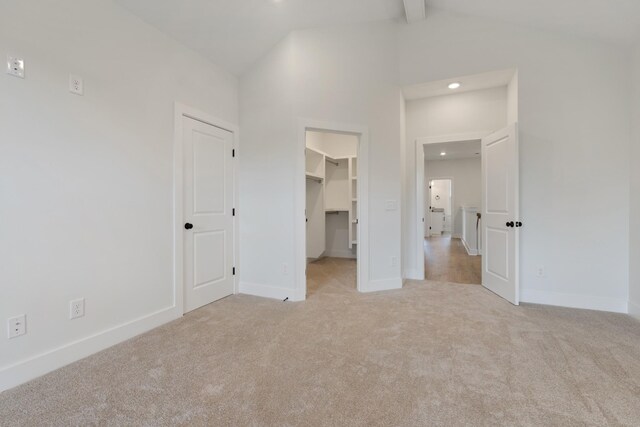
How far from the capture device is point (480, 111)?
12.7ft

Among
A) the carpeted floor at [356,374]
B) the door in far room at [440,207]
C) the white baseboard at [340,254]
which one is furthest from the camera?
the door in far room at [440,207]

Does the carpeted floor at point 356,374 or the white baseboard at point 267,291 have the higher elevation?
the white baseboard at point 267,291

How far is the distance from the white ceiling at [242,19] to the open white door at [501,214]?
6.73 feet

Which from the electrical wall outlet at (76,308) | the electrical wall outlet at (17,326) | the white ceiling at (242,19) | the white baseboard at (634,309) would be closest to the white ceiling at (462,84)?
the white ceiling at (242,19)

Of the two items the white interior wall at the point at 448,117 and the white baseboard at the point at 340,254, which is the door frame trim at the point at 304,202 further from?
the white baseboard at the point at 340,254

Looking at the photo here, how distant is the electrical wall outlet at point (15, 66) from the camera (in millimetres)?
1671

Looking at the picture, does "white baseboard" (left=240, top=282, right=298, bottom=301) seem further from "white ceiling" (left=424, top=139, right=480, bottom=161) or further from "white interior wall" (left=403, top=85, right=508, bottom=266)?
"white ceiling" (left=424, top=139, right=480, bottom=161)

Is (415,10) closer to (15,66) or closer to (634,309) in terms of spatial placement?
(15,66)

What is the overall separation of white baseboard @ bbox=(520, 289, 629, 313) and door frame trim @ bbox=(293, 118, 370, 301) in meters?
1.80

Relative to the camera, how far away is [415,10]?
3.38 m

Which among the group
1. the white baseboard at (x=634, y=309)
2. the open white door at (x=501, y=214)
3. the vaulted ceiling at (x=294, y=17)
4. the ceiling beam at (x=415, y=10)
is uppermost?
the ceiling beam at (x=415, y=10)

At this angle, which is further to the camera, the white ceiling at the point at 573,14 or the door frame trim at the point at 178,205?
the door frame trim at the point at 178,205

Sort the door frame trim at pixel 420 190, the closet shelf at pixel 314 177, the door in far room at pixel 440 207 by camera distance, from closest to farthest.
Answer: the door frame trim at pixel 420 190 → the closet shelf at pixel 314 177 → the door in far room at pixel 440 207

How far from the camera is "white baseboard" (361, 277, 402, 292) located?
352cm
